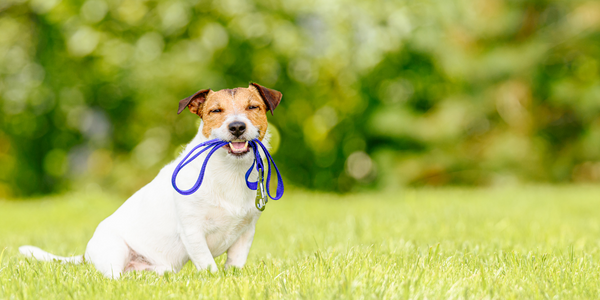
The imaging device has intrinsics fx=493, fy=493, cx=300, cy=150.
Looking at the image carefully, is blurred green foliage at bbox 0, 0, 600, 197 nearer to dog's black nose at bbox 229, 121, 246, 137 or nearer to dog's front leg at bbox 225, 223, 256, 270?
dog's front leg at bbox 225, 223, 256, 270

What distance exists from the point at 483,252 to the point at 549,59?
12.6m

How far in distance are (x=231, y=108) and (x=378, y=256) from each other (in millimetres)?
1649

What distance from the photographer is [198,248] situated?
3.28m

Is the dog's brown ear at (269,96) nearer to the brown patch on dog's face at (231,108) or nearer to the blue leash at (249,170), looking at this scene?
the brown patch on dog's face at (231,108)

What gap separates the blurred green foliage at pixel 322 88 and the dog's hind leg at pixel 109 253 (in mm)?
7789

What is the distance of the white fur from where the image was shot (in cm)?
328

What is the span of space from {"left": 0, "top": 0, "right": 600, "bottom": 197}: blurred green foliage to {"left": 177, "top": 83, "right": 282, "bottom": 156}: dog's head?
7.42 m

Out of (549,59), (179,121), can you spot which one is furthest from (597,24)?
(179,121)

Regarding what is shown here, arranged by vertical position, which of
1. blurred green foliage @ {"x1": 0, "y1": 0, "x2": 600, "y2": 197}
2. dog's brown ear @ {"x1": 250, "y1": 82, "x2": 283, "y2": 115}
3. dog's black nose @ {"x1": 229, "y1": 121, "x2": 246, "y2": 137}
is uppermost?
dog's brown ear @ {"x1": 250, "y1": 82, "x2": 283, "y2": 115}

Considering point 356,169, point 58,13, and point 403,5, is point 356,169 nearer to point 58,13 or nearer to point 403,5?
point 403,5

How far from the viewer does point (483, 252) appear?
4.37 metres

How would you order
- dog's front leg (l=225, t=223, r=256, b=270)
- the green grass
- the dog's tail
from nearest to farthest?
the green grass → dog's front leg (l=225, t=223, r=256, b=270) → the dog's tail

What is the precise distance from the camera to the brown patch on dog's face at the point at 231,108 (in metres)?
3.30

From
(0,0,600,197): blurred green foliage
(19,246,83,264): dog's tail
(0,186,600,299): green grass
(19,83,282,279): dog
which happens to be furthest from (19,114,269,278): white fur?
(0,0,600,197): blurred green foliage
